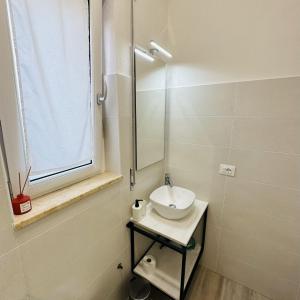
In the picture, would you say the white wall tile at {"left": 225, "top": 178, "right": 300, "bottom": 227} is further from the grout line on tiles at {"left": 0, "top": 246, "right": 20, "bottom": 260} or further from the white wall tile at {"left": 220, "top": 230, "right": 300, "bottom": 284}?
the grout line on tiles at {"left": 0, "top": 246, "right": 20, "bottom": 260}

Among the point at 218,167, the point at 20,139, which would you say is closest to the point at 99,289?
the point at 20,139

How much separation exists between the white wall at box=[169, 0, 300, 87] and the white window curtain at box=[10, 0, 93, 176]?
2.81ft

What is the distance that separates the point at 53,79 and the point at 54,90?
0.17ft

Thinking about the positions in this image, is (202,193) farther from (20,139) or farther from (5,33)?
(5,33)

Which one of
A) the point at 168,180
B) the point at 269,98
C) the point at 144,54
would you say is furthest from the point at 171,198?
the point at 144,54

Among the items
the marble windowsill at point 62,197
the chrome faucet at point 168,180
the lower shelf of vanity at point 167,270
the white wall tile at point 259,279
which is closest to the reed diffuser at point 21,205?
the marble windowsill at point 62,197

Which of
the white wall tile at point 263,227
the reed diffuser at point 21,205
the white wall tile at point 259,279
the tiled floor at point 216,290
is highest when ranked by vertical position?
the reed diffuser at point 21,205

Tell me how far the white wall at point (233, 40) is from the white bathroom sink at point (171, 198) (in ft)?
3.15

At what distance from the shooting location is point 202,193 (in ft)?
5.19

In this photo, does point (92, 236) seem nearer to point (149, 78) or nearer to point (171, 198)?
point (171, 198)

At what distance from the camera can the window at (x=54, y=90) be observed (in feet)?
2.33

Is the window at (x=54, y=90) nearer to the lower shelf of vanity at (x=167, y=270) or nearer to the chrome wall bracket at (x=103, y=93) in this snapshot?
the chrome wall bracket at (x=103, y=93)

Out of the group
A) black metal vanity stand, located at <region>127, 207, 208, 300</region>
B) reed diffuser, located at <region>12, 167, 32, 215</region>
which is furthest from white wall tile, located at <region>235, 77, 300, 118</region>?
reed diffuser, located at <region>12, 167, 32, 215</region>

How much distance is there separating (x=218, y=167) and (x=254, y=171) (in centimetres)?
26
